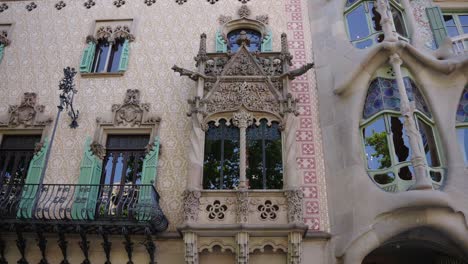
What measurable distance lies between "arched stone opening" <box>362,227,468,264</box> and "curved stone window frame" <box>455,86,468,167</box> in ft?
6.89

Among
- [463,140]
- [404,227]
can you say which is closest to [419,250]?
[404,227]

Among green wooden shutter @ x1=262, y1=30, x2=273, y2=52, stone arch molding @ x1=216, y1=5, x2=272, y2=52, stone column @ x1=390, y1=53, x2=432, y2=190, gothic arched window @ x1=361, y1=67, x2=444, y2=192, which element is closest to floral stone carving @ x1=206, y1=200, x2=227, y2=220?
gothic arched window @ x1=361, y1=67, x2=444, y2=192

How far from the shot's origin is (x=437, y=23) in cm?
1274

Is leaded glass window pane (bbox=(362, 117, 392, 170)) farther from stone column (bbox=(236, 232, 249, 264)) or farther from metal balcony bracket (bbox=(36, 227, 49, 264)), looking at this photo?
metal balcony bracket (bbox=(36, 227, 49, 264))

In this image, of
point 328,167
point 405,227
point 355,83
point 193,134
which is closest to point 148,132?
point 193,134

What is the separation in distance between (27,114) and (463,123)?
1245 centimetres

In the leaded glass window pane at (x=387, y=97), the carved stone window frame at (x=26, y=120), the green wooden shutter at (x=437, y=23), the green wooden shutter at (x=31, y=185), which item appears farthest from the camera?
the green wooden shutter at (x=437, y=23)

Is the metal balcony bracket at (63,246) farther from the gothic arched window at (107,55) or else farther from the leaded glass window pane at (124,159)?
the gothic arched window at (107,55)

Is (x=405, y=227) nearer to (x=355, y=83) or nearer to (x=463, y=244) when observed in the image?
(x=463, y=244)

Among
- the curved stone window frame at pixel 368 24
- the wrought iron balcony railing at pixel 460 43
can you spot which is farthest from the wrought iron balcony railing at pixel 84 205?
the wrought iron balcony railing at pixel 460 43

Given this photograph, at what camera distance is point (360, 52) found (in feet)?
37.0

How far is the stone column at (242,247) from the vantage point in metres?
9.14

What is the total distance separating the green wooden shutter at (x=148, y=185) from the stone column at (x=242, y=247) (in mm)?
Answer: 2119

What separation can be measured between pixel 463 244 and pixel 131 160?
27.8 ft
